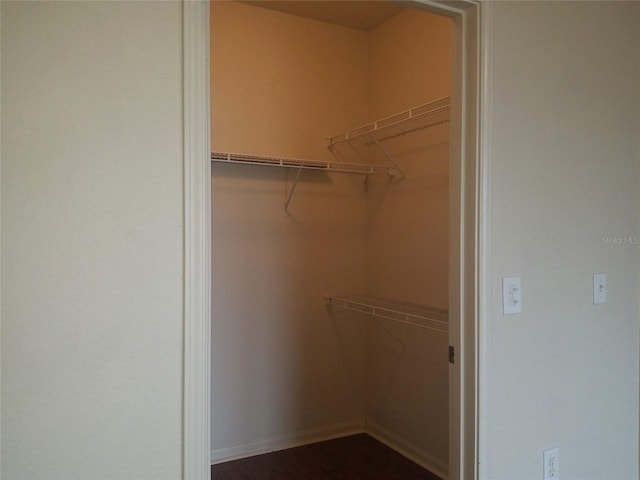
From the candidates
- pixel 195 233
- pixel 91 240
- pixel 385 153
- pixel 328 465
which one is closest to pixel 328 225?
pixel 385 153

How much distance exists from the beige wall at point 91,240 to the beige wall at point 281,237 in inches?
67.6

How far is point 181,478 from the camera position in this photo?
45.4 inches

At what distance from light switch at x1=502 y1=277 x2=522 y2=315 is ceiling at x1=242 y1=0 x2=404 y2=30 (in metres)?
1.86

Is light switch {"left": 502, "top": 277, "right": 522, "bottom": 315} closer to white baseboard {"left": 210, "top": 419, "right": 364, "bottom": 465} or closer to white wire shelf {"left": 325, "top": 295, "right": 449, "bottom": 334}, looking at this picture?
white wire shelf {"left": 325, "top": 295, "right": 449, "bottom": 334}

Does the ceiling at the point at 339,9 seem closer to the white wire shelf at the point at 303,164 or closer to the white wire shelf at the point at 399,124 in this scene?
the white wire shelf at the point at 399,124

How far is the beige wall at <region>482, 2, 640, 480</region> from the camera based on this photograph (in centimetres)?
162

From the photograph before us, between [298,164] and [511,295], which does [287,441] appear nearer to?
[298,164]

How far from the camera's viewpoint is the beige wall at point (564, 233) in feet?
5.30

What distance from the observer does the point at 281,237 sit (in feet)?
9.89

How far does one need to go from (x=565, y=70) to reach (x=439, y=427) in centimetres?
185

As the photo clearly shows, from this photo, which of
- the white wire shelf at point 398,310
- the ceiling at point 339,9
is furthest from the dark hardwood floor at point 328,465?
the ceiling at point 339,9

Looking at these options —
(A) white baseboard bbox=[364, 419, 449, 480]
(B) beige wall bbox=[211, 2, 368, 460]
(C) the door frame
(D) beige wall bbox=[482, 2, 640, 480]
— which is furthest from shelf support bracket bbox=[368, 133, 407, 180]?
(A) white baseboard bbox=[364, 419, 449, 480]

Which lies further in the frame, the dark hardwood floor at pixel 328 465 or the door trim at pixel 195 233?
the dark hardwood floor at pixel 328 465

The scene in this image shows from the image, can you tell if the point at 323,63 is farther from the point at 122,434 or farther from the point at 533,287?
the point at 122,434
